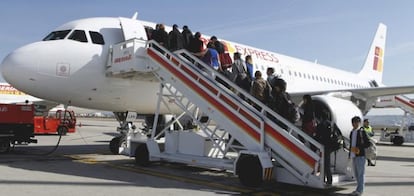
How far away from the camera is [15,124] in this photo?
1192 centimetres

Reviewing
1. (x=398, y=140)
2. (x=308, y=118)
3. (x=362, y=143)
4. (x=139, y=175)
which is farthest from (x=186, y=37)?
(x=398, y=140)

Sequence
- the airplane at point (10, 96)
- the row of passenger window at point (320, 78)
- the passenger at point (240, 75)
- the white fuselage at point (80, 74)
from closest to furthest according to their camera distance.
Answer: the passenger at point (240, 75) < the white fuselage at point (80, 74) < the row of passenger window at point (320, 78) < the airplane at point (10, 96)

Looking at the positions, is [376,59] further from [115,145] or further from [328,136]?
[328,136]

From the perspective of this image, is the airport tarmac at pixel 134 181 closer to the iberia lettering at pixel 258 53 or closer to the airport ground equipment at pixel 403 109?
the iberia lettering at pixel 258 53

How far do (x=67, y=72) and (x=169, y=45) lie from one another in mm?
2612

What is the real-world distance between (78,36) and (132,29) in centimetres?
142

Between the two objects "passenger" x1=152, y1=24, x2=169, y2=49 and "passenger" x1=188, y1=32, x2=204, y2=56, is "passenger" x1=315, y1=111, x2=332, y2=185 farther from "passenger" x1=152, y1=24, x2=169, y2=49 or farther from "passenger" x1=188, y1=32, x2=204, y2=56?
"passenger" x1=152, y1=24, x2=169, y2=49

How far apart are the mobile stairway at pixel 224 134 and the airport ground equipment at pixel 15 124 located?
11.9 ft

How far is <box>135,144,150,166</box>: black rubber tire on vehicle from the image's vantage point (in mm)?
9875

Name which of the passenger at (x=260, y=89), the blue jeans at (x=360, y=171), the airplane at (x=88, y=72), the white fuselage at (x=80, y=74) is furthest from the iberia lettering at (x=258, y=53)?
the blue jeans at (x=360, y=171)

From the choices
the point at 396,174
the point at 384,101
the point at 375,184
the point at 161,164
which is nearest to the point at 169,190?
the point at 161,164

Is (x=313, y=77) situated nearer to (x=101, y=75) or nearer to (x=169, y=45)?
(x=169, y=45)

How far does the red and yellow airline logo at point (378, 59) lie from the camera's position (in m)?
28.8

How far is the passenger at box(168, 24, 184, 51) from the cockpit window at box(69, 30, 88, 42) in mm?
2206
